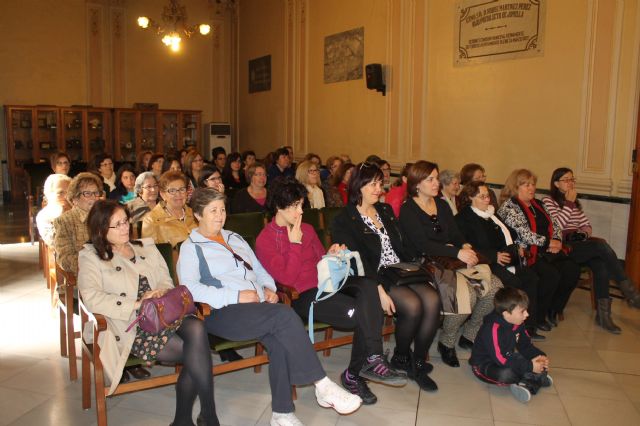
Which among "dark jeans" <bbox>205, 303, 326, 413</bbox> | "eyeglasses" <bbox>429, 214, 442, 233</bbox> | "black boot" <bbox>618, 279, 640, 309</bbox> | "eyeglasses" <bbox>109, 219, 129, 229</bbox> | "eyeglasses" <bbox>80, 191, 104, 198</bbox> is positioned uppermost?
"eyeglasses" <bbox>80, 191, 104, 198</bbox>

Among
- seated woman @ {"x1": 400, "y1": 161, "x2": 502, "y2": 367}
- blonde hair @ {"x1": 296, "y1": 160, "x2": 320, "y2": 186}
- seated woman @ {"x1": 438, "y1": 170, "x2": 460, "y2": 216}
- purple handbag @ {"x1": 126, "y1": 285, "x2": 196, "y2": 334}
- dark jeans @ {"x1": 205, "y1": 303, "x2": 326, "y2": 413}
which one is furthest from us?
blonde hair @ {"x1": 296, "y1": 160, "x2": 320, "y2": 186}

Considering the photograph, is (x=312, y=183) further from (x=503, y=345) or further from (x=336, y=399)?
(x=336, y=399)

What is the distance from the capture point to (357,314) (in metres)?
3.32

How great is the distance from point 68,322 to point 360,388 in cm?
180

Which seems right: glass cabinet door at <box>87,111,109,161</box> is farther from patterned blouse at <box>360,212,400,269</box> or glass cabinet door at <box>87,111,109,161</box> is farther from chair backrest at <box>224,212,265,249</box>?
patterned blouse at <box>360,212,400,269</box>

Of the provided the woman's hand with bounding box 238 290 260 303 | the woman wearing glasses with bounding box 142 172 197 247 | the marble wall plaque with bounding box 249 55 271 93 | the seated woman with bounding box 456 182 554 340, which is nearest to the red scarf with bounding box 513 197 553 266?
the seated woman with bounding box 456 182 554 340

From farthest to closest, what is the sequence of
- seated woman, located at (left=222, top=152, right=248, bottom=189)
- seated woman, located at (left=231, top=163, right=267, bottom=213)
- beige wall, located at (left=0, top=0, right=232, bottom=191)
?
1. beige wall, located at (left=0, top=0, right=232, bottom=191)
2. seated woman, located at (left=222, top=152, right=248, bottom=189)
3. seated woman, located at (left=231, top=163, right=267, bottom=213)

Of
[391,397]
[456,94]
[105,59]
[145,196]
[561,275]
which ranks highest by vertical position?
[105,59]

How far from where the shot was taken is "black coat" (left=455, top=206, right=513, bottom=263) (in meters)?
4.41

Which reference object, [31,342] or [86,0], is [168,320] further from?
[86,0]

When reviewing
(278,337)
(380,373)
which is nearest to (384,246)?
(380,373)

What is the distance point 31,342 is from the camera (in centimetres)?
408

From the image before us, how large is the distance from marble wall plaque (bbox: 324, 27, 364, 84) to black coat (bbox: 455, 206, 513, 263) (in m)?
5.46

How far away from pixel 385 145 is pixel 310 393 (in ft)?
19.6
